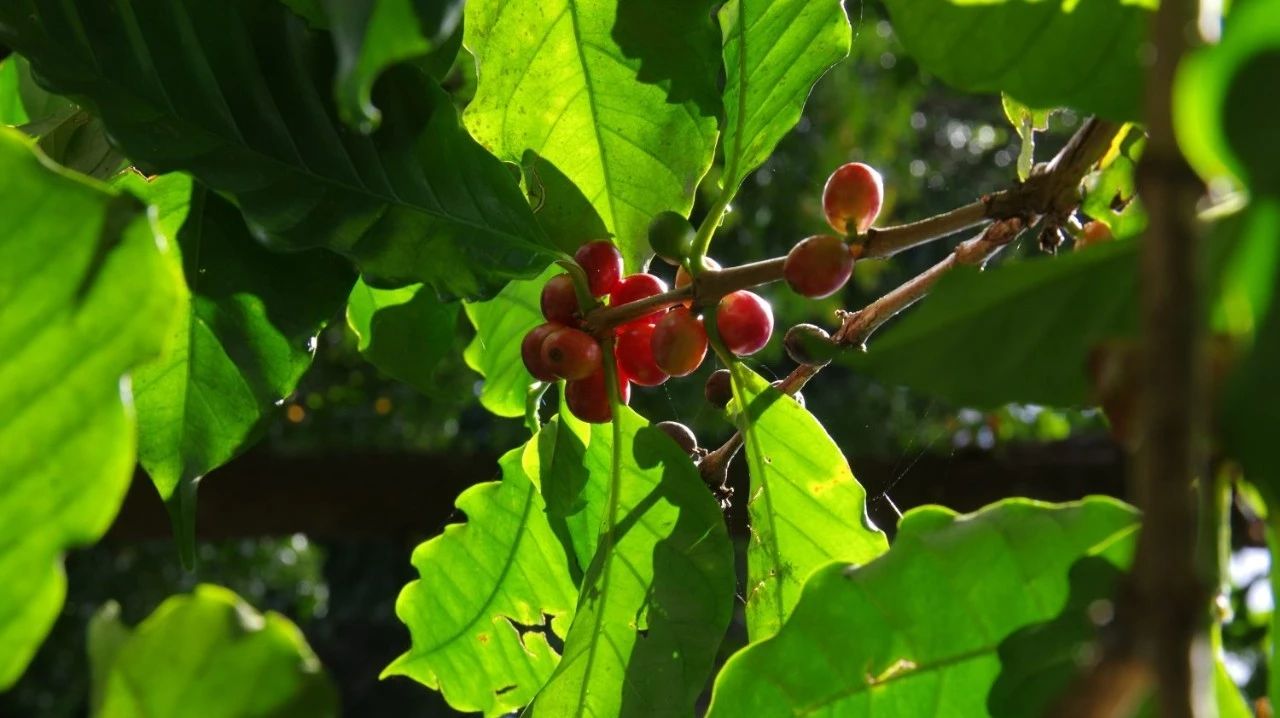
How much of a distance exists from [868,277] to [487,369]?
377cm

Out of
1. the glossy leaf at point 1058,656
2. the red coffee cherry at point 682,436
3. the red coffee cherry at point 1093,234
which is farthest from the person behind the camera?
the red coffee cherry at point 682,436

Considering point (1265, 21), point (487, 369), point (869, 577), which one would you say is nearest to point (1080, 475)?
point (487, 369)

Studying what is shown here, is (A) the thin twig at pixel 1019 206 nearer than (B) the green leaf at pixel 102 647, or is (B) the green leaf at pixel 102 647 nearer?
(B) the green leaf at pixel 102 647

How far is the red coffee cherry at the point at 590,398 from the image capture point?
929 mm

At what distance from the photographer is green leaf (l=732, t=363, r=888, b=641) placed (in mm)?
908

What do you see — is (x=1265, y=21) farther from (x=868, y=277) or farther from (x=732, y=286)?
(x=868, y=277)

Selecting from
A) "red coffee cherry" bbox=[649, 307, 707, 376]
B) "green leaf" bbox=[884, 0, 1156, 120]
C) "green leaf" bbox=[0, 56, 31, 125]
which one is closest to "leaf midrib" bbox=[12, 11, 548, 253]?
"red coffee cherry" bbox=[649, 307, 707, 376]

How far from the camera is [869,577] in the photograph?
25.9 inches

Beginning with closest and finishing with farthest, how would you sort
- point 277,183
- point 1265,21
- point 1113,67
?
point 1265,21 → point 1113,67 → point 277,183

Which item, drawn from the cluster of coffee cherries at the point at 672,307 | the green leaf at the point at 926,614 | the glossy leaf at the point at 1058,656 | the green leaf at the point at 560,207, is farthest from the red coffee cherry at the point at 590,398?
the glossy leaf at the point at 1058,656

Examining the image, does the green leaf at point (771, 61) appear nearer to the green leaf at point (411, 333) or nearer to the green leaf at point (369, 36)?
the green leaf at point (411, 333)

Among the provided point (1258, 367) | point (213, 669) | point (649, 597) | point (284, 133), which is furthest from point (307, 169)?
point (1258, 367)

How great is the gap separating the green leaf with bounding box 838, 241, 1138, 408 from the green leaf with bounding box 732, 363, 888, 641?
49 cm

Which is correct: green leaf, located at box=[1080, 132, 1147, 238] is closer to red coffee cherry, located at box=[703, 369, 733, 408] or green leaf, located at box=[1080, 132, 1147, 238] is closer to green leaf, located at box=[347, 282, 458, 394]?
red coffee cherry, located at box=[703, 369, 733, 408]
